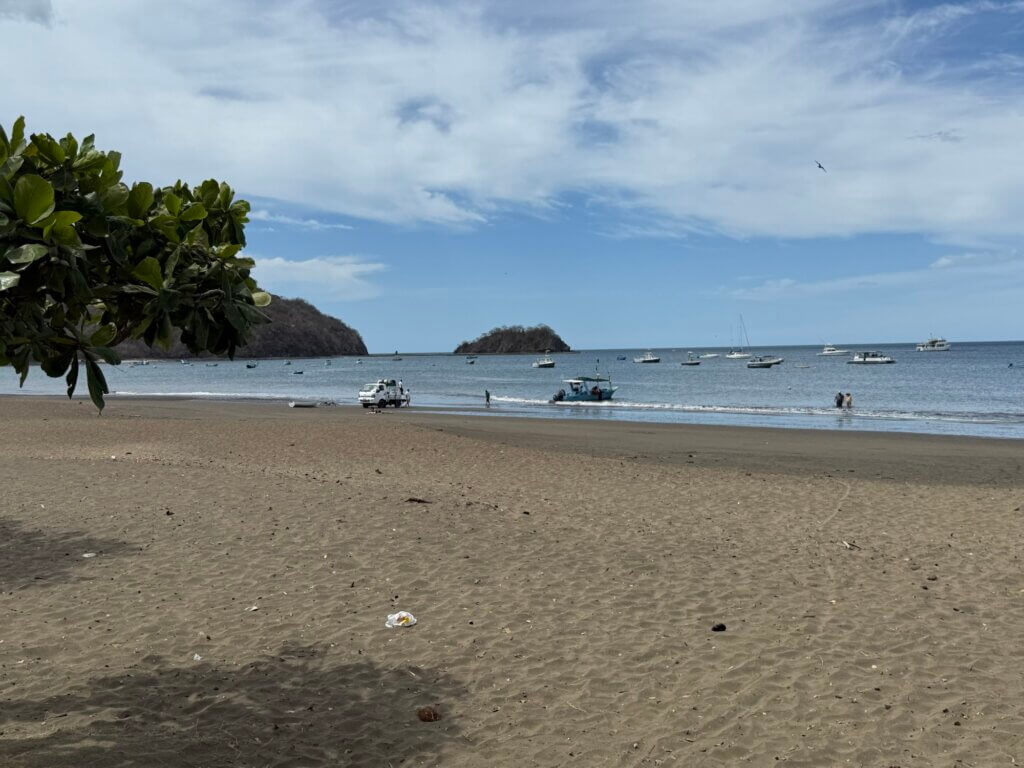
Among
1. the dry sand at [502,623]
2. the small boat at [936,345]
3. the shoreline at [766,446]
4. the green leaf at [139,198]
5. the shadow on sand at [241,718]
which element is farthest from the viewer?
the small boat at [936,345]

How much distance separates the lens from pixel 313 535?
1020cm

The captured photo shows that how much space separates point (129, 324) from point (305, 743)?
9.59 ft

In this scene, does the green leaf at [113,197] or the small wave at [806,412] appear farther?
the small wave at [806,412]

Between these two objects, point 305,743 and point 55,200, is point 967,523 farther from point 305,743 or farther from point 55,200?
point 55,200

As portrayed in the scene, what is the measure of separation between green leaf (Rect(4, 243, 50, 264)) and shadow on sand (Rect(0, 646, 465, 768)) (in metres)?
3.20

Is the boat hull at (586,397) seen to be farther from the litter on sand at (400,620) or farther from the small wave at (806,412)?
the litter on sand at (400,620)

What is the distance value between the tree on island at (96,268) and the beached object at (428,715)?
115 inches

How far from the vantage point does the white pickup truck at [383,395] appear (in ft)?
148

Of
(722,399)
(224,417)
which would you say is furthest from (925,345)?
(224,417)

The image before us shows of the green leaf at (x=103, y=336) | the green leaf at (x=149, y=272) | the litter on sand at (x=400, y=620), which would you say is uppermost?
the green leaf at (x=149, y=272)

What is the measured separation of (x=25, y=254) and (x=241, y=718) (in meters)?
3.64

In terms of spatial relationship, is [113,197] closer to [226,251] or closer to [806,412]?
[226,251]

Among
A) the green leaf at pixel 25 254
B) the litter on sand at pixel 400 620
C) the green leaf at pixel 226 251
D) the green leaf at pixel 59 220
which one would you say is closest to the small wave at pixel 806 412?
the litter on sand at pixel 400 620

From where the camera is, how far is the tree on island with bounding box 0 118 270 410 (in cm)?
311
